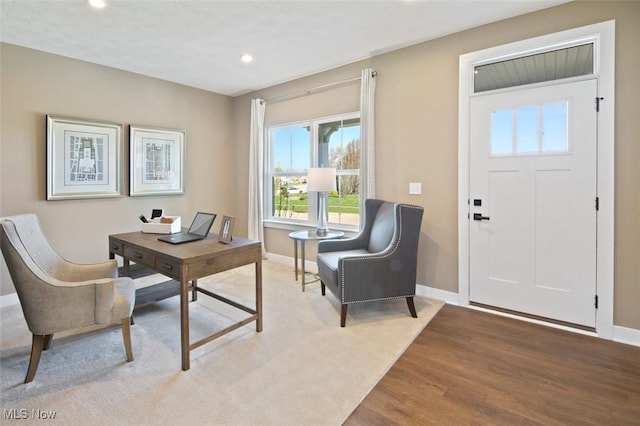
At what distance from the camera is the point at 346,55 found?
143 inches

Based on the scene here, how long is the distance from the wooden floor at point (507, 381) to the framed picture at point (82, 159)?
149 inches

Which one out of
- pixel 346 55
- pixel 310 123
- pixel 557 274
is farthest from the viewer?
pixel 310 123

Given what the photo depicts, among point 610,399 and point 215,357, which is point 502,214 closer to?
point 610,399

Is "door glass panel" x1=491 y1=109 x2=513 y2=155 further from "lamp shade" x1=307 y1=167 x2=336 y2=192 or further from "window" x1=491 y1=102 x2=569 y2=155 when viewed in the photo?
"lamp shade" x1=307 y1=167 x2=336 y2=192

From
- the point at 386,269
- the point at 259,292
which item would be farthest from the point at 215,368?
the point at 386,269

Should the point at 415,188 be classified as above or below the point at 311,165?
below

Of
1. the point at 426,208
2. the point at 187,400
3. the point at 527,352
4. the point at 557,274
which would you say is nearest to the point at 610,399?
the point at 527,352

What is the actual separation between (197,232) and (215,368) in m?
1.11

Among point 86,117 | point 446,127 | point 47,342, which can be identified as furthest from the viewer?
point 86,117

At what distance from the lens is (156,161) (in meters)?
4.30

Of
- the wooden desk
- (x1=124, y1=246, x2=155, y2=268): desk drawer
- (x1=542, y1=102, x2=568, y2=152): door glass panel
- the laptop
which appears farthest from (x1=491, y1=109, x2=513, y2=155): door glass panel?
(x1=124, y1=246, x2=155, y2=268): desk drawer

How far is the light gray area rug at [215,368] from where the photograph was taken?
5.57 feet

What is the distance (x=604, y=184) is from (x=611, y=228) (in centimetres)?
34

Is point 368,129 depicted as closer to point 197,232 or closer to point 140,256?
point 197,232
